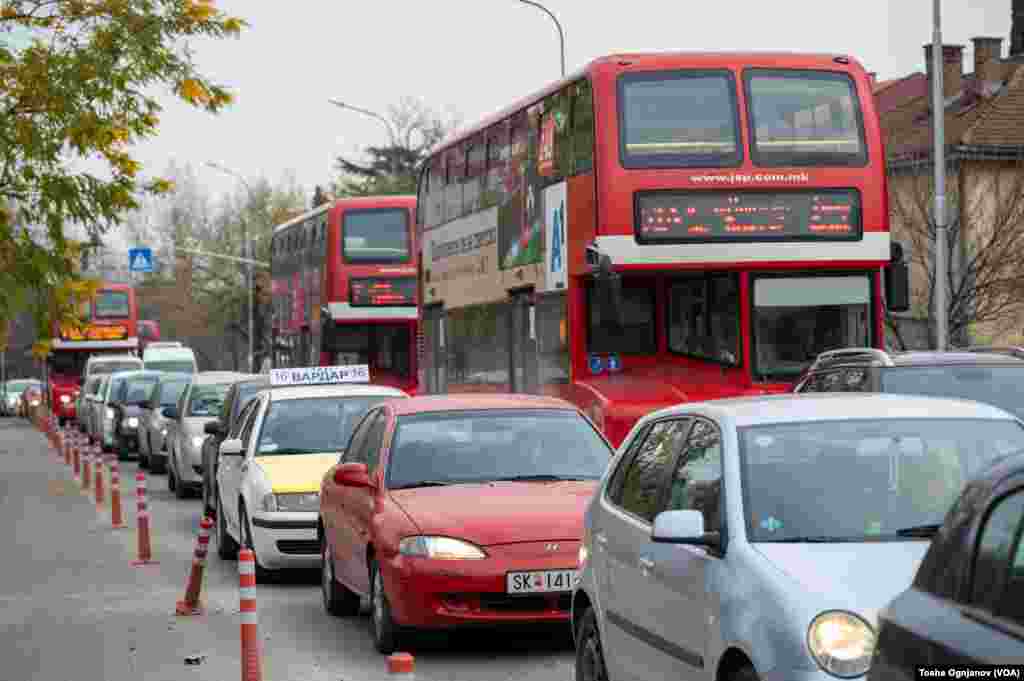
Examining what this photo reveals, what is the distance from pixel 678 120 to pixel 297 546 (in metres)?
5.51

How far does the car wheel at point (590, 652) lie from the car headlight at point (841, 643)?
2.24 metres

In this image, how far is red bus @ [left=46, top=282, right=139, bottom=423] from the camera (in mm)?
64312

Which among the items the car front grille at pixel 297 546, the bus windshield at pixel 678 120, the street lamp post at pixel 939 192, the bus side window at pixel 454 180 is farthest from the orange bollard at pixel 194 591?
the street lamp post at pixel 939 192

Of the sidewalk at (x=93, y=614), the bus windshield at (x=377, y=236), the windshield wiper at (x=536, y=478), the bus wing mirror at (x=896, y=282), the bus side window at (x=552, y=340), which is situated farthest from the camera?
the bus windshield at (x=377, y=236)

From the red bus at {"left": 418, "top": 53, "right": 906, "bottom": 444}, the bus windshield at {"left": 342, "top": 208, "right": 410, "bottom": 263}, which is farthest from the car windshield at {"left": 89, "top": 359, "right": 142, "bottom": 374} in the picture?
the red bus at {"left": 418, "top": 53, "right": 906, "bottom": 444}

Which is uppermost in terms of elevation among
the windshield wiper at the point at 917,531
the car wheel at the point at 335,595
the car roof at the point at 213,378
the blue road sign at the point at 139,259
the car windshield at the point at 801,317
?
the blue road sign at the point at 139,259

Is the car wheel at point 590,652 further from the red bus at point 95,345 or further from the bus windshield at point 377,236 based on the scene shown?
the red bus at point 95,345

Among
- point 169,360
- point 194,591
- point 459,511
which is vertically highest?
point 169,360

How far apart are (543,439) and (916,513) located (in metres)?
5.95

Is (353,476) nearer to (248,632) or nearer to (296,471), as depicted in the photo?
(248,632)

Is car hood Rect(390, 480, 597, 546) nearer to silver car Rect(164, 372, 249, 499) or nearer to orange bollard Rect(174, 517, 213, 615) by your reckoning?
orange bollard Rect(174, 517, 213, 615)

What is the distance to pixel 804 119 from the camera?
1858 cm

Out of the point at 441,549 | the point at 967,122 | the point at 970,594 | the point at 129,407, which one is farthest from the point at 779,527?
the point at 967,122

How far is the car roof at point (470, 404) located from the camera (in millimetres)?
13055
